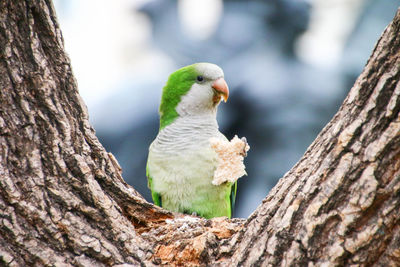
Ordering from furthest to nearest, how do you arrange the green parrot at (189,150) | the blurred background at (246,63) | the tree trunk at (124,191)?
the blurred background at (246,63)
the green parrot at (189,150)
the tree trunk at (124,191)

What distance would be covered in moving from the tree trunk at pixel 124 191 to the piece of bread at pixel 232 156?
641 mm

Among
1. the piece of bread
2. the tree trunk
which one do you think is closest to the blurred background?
the piece of bread

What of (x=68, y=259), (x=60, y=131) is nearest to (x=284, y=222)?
(x=68, y=259)

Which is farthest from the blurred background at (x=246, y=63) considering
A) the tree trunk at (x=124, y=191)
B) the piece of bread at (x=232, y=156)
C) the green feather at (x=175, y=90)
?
the tree trunk at (x=124, y=191)

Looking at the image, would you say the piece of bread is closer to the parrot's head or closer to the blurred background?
the parrot's head

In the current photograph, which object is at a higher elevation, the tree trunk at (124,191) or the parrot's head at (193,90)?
the parrot's head at (193,90)

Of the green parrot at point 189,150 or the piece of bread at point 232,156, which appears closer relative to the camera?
the piece of bread at point 232,156

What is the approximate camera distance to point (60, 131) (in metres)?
1.38

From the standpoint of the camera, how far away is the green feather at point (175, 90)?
2969 mm

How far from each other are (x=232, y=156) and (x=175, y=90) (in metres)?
0.93

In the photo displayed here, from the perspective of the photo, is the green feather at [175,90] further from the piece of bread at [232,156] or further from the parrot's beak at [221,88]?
the piece of bread at [232,156]

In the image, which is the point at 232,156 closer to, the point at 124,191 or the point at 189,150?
the point at 189,150

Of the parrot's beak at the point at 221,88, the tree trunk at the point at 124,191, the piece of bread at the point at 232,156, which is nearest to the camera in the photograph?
the tree trunk at the point at 124,191

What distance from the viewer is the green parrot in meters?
2.63
